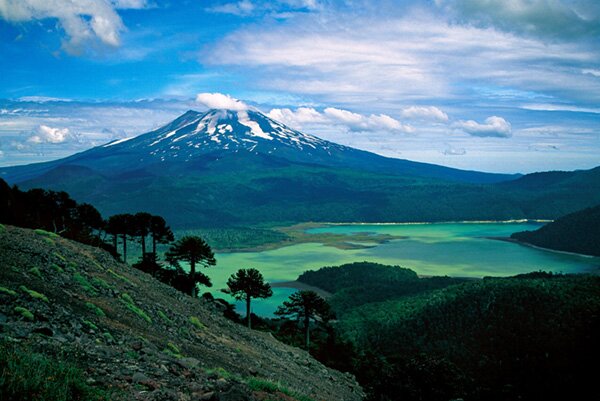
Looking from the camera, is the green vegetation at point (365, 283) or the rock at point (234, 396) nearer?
the rock at point (234, 396)

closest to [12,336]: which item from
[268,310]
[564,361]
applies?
[564,361]

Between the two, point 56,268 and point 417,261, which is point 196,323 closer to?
point 56,268

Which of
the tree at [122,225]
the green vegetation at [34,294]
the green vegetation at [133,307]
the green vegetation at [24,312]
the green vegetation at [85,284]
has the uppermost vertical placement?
the tree at [122,225]

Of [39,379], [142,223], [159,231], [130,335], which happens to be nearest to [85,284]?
[130,335]

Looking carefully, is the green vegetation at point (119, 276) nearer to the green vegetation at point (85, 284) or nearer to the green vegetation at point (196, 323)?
the green vegetation at point (85, 284)

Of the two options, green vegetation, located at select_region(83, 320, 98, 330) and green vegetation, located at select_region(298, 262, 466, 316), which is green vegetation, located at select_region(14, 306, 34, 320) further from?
green vegetation, located at select_region(298, 262, 466, 316)

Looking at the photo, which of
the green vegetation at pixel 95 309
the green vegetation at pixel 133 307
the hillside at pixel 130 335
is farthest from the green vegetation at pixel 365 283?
the green vegetation at pixel 95 309

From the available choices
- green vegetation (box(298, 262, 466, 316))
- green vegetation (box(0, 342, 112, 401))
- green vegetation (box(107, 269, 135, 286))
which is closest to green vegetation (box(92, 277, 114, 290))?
green vegetation (box(107, 269, 135, 286))
